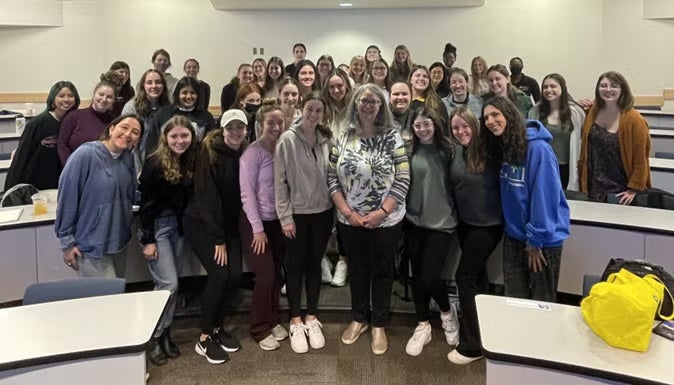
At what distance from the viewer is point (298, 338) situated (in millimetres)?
3027

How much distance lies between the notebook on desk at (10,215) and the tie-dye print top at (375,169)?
2.04 meters

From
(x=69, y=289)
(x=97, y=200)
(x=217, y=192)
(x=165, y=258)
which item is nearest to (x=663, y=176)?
(x=217, y=192)

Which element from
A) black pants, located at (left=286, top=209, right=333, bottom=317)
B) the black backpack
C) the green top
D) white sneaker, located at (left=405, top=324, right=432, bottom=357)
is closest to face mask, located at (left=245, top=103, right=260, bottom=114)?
black pants, located at (left=286, top=209, right=333, bottom=317)

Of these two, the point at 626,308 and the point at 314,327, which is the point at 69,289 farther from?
the point at 626,308

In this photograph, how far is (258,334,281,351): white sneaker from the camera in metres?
3.01

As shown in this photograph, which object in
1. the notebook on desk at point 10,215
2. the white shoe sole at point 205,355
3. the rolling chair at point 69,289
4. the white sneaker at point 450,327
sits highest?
the notebook on desk at point 10,215

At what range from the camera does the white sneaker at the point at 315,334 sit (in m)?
3.03

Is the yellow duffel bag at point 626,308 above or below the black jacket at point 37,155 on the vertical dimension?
below

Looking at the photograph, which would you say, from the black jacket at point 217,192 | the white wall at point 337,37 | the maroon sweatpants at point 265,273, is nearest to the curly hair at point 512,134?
the maroon sweatpants at point 265,273

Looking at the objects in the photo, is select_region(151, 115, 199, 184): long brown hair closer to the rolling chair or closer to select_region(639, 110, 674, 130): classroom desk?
the rolling chair

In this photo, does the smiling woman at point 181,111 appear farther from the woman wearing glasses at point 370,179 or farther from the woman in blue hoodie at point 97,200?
the woman wearing glasses at point 370,179

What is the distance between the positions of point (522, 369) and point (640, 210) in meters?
2.00

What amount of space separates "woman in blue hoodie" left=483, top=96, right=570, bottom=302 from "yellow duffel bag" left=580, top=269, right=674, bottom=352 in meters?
0.64

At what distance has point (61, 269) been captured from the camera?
125 inches
